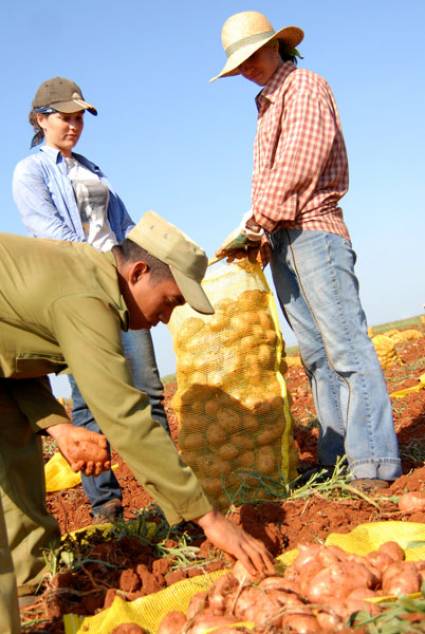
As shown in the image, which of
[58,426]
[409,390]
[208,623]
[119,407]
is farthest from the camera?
[409,390]

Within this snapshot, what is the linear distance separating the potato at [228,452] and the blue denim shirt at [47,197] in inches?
55.3

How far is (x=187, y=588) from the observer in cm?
274

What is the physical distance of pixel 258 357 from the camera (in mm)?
4258

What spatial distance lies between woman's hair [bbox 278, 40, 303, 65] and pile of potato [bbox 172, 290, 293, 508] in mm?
1283

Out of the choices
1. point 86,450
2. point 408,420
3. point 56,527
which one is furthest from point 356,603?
point 408,420

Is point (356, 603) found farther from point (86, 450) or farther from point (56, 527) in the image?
point (56, 527)

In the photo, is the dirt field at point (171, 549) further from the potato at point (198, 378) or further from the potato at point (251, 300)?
the potato at point (251, 300)

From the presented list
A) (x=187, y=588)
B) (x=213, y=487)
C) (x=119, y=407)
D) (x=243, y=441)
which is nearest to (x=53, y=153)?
(x=243, y=441)

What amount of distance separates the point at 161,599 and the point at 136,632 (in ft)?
0.91

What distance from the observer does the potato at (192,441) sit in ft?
13.8

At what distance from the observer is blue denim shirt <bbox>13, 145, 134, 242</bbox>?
161 inches

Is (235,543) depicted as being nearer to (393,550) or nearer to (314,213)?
(393,550)

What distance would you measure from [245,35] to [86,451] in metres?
2.31

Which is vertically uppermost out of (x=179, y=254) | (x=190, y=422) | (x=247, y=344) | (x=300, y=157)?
(x=300, y=157)
